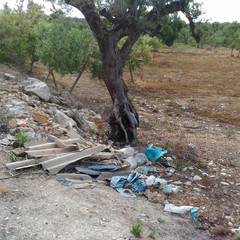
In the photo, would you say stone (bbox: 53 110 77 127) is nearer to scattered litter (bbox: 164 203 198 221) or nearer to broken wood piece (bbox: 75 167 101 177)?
broken wood piece (bbox: 75 167 101 177)

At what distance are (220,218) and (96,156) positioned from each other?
6.97ft

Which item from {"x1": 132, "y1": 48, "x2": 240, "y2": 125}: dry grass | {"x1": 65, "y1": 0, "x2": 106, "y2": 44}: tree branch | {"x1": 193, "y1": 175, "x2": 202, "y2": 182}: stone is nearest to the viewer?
{"x1": 193, "y1": 175, "x2": 202, "y2": 182}: stone

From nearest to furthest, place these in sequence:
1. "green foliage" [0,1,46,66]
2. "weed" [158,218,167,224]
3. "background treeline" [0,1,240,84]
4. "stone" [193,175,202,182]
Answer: "weed" [158,218,167,224] → "stone" [193,175,202,182] → "background treeline" [0,1,240,84] → "green foliage" [0,1,46,66]

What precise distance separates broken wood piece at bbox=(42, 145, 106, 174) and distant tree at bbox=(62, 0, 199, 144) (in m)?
2.36

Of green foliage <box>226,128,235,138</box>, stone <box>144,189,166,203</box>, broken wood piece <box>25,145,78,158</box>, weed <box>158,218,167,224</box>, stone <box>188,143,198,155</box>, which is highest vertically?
broken wood piece <box>25,145,78,158</box>

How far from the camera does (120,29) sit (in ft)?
26.5

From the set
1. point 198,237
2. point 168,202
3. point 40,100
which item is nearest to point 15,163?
point 168,202

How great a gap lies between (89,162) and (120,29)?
3231mm

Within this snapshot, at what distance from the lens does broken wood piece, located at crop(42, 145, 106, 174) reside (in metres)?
5.80

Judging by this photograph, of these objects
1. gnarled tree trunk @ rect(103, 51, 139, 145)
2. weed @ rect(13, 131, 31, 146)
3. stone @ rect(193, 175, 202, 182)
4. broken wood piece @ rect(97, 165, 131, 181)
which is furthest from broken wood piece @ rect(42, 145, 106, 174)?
gnarled tree trunk @ rect(103, 51, 139, 145)

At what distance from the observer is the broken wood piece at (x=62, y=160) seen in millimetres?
5797

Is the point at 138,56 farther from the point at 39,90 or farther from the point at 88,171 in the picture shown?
the point at 88,171

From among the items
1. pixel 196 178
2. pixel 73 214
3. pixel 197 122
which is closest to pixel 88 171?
pixel 73 214

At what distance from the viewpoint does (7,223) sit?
4.29 meters
